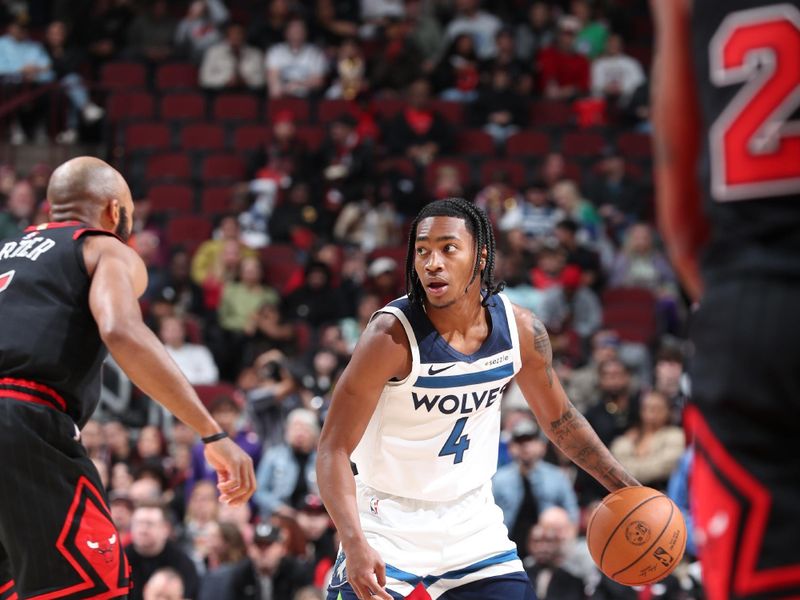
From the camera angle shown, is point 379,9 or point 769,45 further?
point 379,9

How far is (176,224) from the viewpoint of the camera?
545 inches

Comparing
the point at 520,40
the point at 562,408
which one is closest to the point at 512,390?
the point at 562,408

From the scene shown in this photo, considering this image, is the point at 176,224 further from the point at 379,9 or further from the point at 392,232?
the point at 379,9

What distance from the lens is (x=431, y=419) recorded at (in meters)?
4.36

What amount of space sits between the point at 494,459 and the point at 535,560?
400cm

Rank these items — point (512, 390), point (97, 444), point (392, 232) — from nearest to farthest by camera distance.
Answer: point (97, 444)
point (512, 390)
point (392, 232)

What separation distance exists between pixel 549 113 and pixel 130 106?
5232 mm

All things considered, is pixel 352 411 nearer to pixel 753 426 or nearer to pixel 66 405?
pixel 66 405

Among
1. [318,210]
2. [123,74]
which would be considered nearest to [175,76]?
[123,74]

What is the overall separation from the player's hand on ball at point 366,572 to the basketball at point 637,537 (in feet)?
2.94

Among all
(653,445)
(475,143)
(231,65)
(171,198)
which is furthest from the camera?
(231,65)

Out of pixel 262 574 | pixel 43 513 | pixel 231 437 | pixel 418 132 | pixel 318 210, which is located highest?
pixel 43 513

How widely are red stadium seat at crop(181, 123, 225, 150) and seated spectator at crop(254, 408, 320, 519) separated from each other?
235 inches

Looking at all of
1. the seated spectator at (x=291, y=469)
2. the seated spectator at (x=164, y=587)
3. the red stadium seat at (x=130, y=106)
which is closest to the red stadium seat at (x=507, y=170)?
the red stadium seat at (x=130, y=106)
